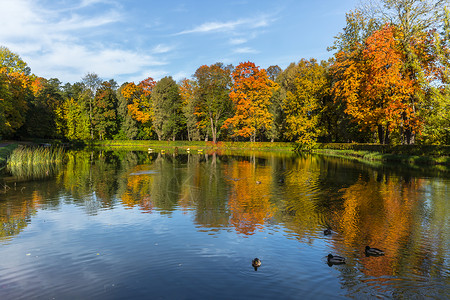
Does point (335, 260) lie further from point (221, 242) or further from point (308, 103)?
point (308, 103)

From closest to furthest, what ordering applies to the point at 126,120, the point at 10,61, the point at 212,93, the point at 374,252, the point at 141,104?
the point at 374,252 < the point at 10,61 < the point at 212,93 < the point at 126,120 < the point at 141,104

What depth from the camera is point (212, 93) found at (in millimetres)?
71688

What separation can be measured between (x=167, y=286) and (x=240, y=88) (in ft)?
204

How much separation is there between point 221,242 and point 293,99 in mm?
56659

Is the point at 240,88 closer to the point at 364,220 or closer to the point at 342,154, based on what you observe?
the point at 342,154

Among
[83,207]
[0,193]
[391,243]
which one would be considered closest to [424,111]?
[391,243]

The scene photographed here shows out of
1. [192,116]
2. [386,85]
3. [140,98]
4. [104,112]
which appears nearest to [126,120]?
[104,112]

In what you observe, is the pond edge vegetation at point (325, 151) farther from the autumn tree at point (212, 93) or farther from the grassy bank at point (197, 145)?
the autumn tree at point (212, 93)

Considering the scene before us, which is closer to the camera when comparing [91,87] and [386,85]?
[386,85]

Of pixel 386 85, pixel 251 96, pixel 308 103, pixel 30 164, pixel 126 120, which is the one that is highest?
pixel 251 96

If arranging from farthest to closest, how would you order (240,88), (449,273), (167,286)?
(240,88) < (449,273) < (167,286)

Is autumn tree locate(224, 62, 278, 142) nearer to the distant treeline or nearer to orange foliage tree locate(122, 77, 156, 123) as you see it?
the distant treeline

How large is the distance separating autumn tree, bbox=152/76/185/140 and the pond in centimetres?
5642

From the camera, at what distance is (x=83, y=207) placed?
1516 cm
